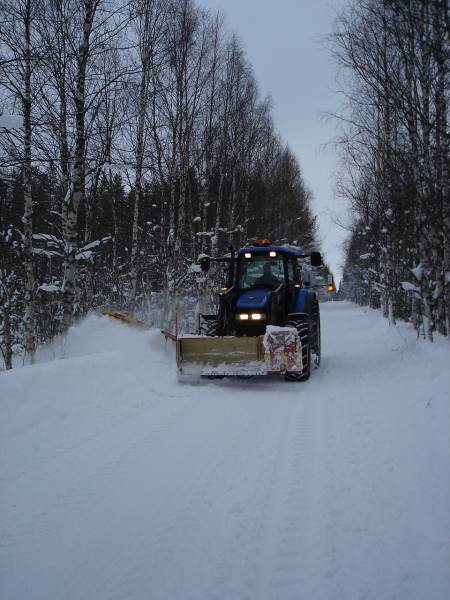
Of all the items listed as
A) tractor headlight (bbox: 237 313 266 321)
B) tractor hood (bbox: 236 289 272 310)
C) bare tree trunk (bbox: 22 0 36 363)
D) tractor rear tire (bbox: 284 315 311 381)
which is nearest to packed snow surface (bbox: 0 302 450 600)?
tractor rear tire (bbox: 284 315 311 381)

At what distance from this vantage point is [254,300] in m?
8.19

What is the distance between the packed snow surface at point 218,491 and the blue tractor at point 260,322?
83 cm

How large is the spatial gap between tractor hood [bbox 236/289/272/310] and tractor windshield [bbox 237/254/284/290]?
1.47 ft

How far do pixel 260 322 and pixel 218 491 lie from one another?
4827mm

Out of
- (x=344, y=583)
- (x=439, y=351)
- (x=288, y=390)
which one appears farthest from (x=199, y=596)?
(x=439, y=351)

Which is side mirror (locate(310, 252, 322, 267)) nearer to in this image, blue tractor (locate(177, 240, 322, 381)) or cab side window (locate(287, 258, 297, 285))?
blue tractor (locate(177, 240, 322, 381))

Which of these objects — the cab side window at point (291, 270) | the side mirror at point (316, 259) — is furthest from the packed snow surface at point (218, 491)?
the cab side window at point (291, 270)

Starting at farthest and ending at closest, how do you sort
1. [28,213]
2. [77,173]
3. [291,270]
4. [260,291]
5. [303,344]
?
[28,213]
[291,270]
[77,173]
[260,291]
[303,344]

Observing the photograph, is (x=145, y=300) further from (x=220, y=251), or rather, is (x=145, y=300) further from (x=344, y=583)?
(x=344, y=583)

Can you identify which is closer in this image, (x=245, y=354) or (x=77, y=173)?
(x=245, y=354)

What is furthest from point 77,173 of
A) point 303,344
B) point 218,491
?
point 218,491

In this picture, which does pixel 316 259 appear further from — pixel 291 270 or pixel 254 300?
pixel 254 300

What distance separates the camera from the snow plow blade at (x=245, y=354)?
7.40 metres

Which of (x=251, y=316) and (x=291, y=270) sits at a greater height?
(x=291, y=270)
